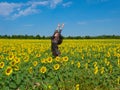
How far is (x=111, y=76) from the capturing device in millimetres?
11141

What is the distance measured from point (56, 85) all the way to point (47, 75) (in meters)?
0.32

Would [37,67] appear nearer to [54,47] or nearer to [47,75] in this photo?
[47,75]

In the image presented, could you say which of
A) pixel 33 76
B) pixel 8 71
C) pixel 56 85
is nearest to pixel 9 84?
pixel 8 71

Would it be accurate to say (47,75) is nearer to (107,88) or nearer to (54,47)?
(107,88)

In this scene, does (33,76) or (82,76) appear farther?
(82,76)

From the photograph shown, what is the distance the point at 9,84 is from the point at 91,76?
3.19 m

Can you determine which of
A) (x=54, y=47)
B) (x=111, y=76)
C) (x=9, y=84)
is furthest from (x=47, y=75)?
(x=54, y=47)

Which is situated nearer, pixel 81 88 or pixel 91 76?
pixel 81 88

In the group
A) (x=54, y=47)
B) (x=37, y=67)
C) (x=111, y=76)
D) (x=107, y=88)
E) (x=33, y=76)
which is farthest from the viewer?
(x=54, y=47)

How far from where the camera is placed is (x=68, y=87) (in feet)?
29.8

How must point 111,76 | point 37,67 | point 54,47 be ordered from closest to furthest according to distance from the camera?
point 37,67, point 111,76, point 54,47

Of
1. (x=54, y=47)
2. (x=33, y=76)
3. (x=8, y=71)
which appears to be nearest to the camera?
(x=8, y=71)

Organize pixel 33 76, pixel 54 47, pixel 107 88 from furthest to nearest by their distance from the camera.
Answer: pixel 54 47 < pixel 107 88 < pixel 33 76

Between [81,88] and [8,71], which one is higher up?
[8,71]
